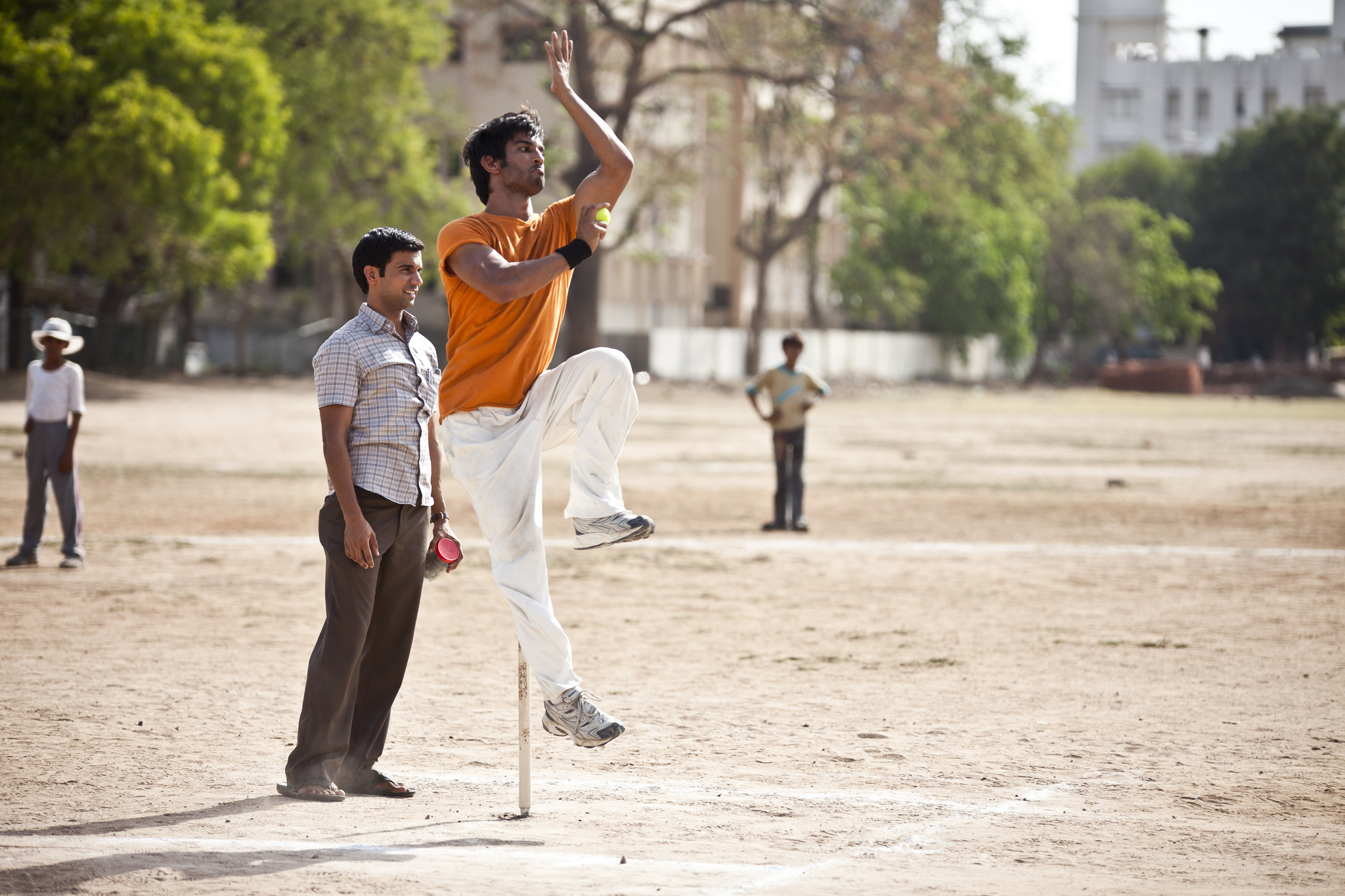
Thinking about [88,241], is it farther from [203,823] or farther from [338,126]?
[203,823]

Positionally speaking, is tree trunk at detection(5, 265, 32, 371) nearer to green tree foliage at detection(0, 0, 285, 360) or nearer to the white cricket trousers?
green tree foliage at detection(0, 0, 285, 360)

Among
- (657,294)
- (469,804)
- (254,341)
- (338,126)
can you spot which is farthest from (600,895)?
(657,294)

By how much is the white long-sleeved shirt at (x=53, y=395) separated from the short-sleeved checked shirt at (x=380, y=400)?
6.84m

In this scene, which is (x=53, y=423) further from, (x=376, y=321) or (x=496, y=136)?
(x=496, y=136)

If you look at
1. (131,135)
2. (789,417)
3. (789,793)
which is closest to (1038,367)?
(131,135)

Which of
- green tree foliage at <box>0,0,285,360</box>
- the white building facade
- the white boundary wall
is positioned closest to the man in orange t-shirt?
green tree foliage at <box>0,0,285,360</box>

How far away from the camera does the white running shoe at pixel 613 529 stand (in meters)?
5.25

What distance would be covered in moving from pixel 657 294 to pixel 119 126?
30359 millimetres

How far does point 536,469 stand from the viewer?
214 inches

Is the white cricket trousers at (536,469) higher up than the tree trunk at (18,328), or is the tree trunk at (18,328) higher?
the tree trunk at (18,328)

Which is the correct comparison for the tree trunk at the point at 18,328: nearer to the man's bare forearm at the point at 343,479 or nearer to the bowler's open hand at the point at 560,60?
the man's bare forearm at the point at 343,479

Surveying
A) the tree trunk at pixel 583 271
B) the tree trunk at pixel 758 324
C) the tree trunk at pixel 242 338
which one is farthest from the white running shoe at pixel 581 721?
the tree trunk at pixel 758 324

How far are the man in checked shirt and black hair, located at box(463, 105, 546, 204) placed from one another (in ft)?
1.66

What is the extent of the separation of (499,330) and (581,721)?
1.36 m
